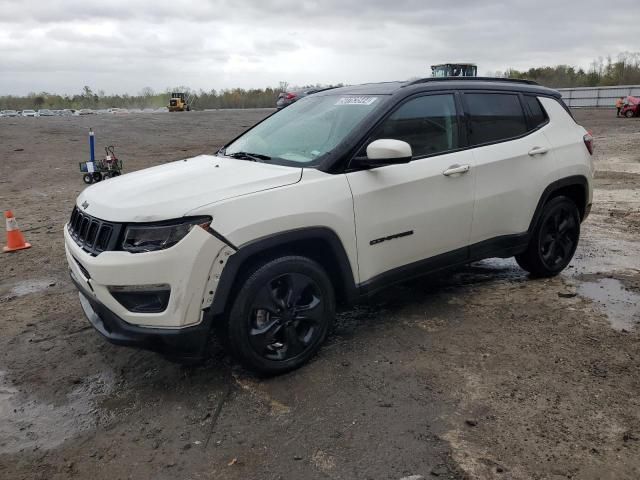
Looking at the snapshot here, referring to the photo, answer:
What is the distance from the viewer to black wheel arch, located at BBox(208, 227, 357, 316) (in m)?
3.08

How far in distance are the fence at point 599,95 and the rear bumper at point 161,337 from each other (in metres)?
44.3

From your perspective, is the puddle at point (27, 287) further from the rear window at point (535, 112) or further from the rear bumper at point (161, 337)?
the rear window at point (535, 112)

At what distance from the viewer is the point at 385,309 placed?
14.9 ft

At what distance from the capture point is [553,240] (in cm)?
509

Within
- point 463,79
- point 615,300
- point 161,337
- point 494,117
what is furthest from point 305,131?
point 615,300

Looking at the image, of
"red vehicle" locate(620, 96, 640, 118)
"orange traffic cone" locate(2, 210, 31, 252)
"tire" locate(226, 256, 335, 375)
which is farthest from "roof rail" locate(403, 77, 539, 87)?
"red vehicle" locate(620, 96, 640, 118)

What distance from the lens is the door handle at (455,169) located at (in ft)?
13.2

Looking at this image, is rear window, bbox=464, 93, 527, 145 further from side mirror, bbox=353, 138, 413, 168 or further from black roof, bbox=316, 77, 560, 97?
side mirror, bbox=353, 138, 413, 168

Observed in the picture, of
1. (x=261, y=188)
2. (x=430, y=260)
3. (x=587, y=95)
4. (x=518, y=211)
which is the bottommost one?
(x=430, y=260)

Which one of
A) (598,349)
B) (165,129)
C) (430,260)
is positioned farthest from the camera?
(165,129)

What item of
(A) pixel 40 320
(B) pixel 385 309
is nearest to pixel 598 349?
(B) pixel 385 309

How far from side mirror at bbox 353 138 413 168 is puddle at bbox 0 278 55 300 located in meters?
3.66

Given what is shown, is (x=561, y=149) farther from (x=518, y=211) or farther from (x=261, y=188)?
(x=261, y=188)

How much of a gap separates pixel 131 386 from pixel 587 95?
48.5 m
